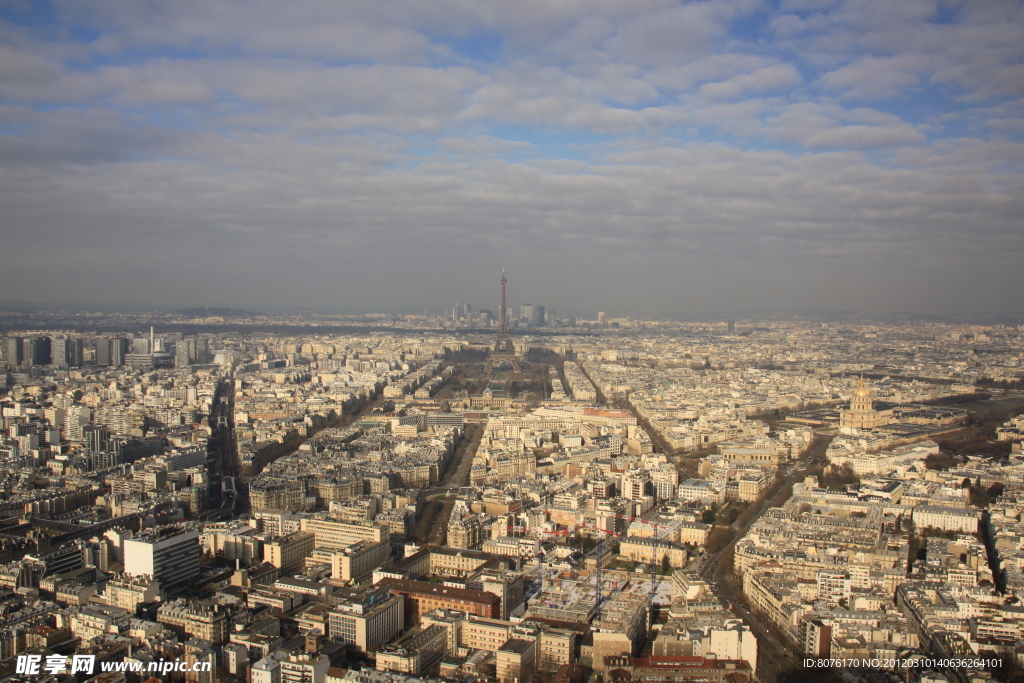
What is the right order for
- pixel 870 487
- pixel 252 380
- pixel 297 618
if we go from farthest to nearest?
pixel 252 380, pixel 870 487, pixel 297 618

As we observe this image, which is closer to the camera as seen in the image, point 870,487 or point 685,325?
point 870,487

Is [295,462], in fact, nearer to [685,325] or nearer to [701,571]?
[701,571]

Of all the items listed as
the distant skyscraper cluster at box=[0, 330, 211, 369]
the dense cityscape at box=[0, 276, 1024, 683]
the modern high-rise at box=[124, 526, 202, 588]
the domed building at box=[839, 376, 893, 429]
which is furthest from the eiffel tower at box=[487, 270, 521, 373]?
the modern high-rise at box=[124, 526, 202, 588]

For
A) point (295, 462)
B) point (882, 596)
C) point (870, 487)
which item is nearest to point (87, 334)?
point (295, 462)

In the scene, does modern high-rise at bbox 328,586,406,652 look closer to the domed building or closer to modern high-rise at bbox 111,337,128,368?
the domed building

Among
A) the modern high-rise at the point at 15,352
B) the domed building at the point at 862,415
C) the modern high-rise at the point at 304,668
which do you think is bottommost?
the modern high-rise at the point at 304,668

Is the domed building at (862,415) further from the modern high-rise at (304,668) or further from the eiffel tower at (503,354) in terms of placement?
the modern high-rise at (304,668)

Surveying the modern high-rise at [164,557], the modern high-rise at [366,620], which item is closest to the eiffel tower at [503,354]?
the modern high-rise at [164,557]
